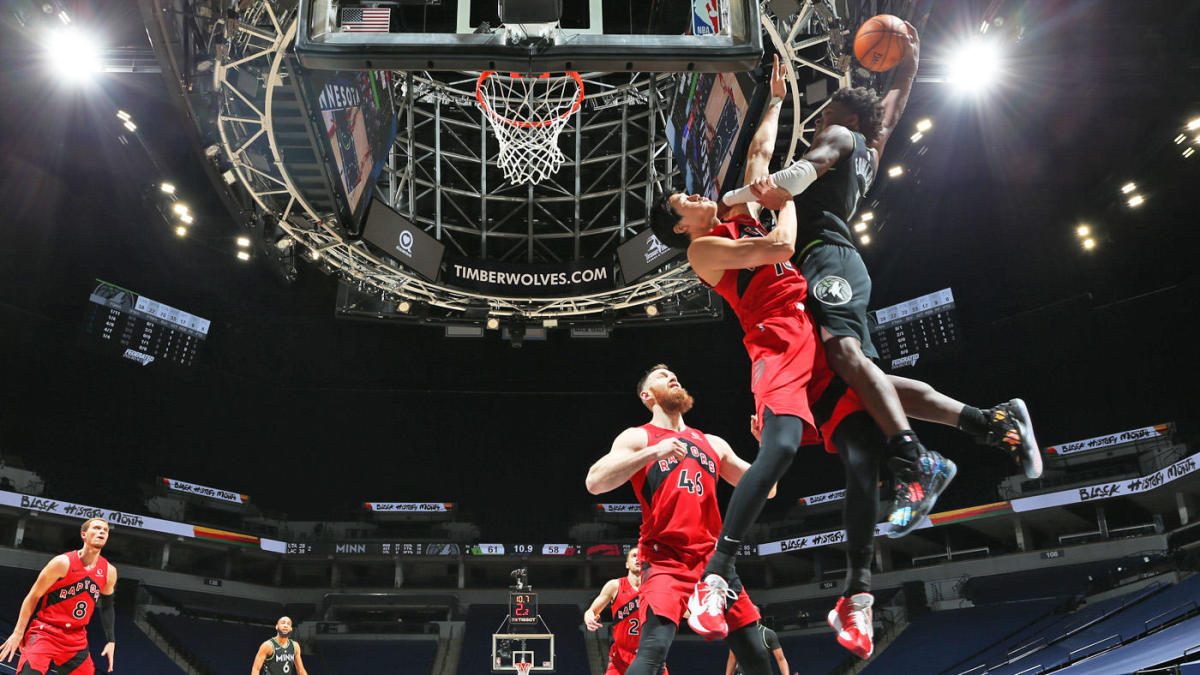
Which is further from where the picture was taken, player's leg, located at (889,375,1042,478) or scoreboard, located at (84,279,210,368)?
scoreboard, located at (84,279,210,368)

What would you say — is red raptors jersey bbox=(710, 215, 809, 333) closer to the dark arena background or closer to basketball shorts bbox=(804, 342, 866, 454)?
basketball shorts bbox=(804, 342, 866, 454)

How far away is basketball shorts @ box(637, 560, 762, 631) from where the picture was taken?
364 cm

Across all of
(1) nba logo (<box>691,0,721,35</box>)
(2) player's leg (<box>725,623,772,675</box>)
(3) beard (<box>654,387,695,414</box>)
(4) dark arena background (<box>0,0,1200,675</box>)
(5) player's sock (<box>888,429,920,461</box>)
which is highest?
(4) dark arena background (<box>0,0,1200,675</box>)

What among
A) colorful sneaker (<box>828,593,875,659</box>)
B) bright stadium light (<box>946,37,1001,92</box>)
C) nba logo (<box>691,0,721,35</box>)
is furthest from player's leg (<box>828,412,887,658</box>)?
bright stadium light (<box>946,37,1001,92</box>)

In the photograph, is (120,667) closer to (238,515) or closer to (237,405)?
(238,515)

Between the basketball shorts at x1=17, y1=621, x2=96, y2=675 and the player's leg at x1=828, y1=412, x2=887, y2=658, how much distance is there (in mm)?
6779

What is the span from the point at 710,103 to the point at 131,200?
1579 centimetres

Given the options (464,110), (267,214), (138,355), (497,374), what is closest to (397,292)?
(267,214)

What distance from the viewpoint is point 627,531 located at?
A: 84.6 feet

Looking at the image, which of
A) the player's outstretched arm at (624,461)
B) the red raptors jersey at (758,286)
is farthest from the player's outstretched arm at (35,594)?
the red raptors jersey at (758,286)

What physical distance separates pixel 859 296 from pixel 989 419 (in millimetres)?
579

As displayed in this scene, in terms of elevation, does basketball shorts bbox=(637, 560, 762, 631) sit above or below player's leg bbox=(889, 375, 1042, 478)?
below

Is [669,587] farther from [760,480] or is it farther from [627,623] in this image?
[627,623]

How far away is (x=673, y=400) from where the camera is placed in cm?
403
